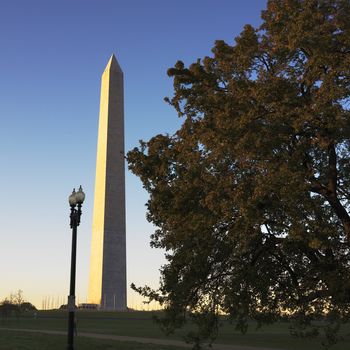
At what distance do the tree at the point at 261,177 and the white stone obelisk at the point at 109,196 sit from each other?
145 feet

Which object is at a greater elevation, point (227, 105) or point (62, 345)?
point (227, 105)

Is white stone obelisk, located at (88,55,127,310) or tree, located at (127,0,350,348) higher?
white stone obelisk, located at (88,55,127,310)

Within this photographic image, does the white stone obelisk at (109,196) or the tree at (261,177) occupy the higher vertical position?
the white stone obelisk at (109,196)

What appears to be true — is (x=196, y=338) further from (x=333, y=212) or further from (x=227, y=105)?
(x=227, y=105)

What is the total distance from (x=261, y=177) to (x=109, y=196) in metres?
49.5

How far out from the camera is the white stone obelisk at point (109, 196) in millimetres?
64500

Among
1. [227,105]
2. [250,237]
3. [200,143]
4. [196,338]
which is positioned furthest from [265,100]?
[196,338]

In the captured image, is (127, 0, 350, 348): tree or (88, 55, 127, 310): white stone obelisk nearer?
(127, 0, 350, 348): tree

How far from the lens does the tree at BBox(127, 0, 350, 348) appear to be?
16312 millimetres

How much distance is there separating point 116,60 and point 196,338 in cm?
5114

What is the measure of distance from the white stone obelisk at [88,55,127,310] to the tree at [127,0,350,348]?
145 ft

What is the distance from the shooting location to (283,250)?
18344 mm

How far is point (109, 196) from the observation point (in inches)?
2552

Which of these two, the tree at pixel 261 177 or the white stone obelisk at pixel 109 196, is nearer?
the tree at pixel 261 177
